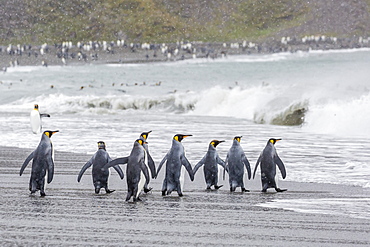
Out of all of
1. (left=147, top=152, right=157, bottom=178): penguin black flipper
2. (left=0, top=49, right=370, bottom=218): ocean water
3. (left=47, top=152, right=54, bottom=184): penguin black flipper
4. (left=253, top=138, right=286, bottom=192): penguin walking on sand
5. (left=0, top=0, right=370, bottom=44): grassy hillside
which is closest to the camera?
(left=47, top=152, right=54, bottom=184): penguin black flipper

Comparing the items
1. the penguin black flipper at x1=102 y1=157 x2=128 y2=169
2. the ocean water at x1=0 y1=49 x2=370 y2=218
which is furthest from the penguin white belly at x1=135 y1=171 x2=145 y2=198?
the ocean water at x1=0 y1=49 x2=370 y2=218

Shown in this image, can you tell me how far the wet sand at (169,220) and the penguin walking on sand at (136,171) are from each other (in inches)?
6.4

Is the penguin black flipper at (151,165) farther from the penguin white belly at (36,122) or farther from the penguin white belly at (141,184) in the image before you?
the penguin white belly at (36,122)

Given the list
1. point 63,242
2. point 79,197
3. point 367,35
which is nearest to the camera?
point 63,242

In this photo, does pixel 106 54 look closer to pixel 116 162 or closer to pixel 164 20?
pixel 164 20

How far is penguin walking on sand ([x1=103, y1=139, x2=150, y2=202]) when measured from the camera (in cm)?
834

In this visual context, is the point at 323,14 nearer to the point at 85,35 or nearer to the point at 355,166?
the point at 85,35

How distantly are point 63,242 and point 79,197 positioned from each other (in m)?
2.27

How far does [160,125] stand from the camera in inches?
810

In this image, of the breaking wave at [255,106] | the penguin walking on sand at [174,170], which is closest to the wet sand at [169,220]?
the penguin walking on sand at [174,170]

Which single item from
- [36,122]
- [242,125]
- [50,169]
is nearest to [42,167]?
[50,169]

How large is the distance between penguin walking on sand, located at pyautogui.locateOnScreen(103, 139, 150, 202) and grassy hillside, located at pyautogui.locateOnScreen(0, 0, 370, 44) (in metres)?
133

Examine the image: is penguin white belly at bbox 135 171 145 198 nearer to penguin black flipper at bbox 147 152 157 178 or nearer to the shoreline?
penguin black flipper at bbox 147 152 157 178

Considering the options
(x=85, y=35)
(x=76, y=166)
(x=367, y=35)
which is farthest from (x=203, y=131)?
A: (x=367, y=35)
